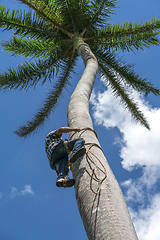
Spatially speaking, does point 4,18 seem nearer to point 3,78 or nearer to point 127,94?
point 3,78

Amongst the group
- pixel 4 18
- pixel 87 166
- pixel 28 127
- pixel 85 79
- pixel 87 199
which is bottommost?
pixel 87 199

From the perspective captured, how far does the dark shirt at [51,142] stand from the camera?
3.50m

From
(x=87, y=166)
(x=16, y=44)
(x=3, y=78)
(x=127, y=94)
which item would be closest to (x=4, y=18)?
Answer: (x=16, y=44)

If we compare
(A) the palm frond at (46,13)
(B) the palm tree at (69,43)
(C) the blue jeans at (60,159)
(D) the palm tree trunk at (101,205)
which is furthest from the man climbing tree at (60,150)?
(A) the palm frond at (46,13)

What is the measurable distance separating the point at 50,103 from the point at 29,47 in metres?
2.10

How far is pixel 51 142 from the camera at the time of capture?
363 centimetres

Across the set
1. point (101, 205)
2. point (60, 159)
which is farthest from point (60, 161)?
point (101, 205)

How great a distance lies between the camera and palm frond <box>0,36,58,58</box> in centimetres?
887

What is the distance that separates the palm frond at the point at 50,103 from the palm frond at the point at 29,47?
76 cm

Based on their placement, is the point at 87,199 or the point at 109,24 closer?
the point at 87,199

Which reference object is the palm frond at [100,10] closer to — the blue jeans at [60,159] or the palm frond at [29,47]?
the palm frond at [29,47]

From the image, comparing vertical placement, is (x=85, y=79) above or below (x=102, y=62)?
below

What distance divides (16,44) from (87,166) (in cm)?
735

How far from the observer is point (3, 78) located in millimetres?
8055
